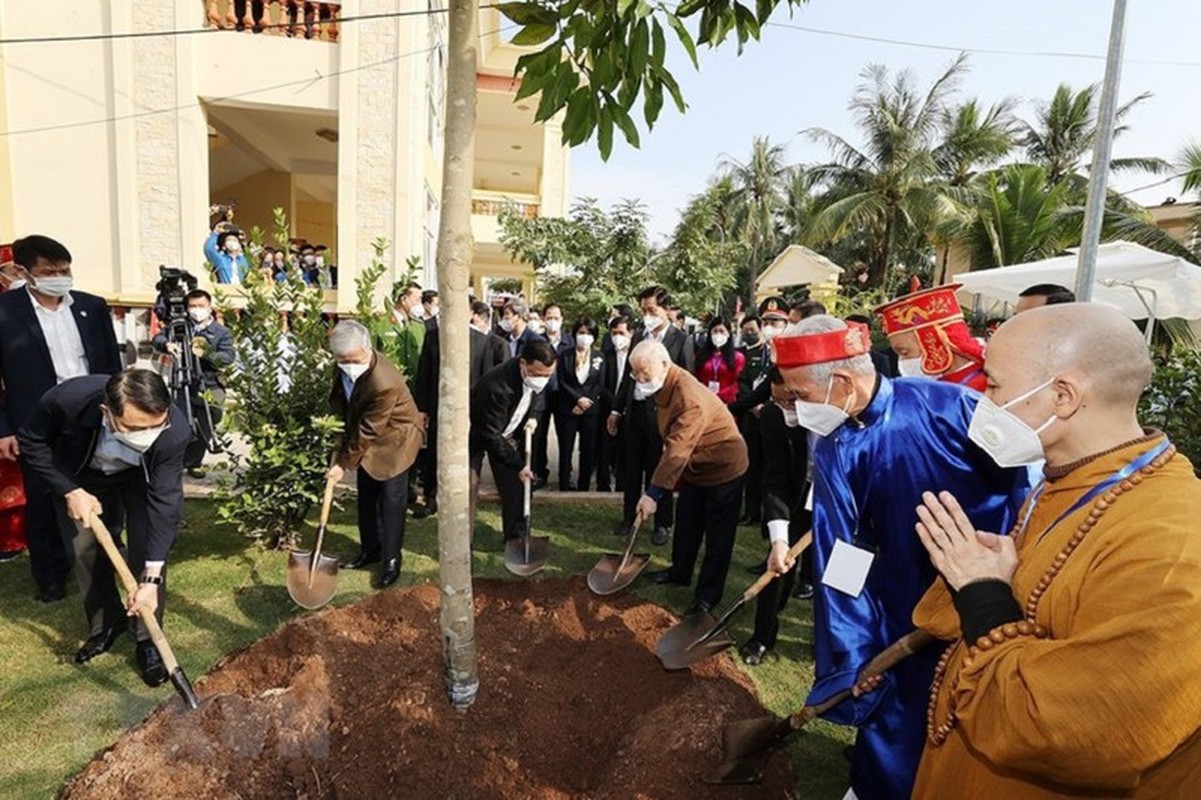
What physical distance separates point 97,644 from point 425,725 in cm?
194

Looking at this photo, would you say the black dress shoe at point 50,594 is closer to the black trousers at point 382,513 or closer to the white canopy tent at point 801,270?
the black trousers at point 382,513

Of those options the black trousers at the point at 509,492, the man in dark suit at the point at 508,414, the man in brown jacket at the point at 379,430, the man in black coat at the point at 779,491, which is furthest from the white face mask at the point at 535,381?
the man in black coat at the point at 779,491

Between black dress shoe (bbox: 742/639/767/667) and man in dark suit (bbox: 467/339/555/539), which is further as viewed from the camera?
man in dark suit (bbox: 467/339/555/539)

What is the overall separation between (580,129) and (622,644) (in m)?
2.86

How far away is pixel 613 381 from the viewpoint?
21.6 ft

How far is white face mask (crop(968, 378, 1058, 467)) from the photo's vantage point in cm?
145

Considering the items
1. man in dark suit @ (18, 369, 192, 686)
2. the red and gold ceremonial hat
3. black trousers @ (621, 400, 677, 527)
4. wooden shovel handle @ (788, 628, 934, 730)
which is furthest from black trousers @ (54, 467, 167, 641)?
the red and gold ceremonial hat

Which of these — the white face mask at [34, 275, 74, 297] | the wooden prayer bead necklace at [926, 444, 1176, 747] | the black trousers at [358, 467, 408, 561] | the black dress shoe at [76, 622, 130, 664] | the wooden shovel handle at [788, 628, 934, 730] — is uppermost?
the white face mask at [34, 275, 74, 297]

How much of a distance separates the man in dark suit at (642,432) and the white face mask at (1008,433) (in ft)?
12.2

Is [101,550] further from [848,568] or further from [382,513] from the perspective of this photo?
[848,568]

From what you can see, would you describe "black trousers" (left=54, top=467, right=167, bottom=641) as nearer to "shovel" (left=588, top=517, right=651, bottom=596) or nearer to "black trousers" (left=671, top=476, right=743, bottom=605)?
"shovel" (left=588, top=517, right=651, bottom=596)

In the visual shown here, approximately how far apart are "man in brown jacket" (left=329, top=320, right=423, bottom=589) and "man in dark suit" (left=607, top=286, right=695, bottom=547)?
1.84m

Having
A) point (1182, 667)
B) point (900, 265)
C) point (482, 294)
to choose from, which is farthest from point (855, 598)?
point (900, 265)

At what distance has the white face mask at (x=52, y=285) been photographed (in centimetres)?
397
